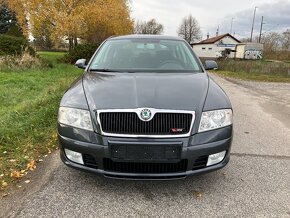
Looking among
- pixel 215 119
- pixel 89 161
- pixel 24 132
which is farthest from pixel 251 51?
pixel 89 161

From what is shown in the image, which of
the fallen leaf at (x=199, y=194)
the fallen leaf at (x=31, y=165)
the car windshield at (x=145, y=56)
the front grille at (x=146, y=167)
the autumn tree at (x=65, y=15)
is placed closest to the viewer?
the front grille at (x=146, y=167)

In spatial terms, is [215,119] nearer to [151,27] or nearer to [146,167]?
[146,167]

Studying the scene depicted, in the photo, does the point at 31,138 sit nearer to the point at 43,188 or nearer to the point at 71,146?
the point at 43,188

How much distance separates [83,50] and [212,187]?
1941 cm

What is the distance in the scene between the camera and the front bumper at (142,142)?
2922 millimetres


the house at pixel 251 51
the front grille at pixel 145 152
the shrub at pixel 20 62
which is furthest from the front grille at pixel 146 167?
the house at pixel 251 51

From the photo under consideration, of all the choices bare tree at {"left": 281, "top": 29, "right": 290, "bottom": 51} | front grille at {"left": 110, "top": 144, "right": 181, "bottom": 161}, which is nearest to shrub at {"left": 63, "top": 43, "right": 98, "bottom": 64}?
front grille at {"left": 110, "top": 144, "right": 181, "bottom": 161}

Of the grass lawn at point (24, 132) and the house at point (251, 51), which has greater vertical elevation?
the house at point (251, 51)

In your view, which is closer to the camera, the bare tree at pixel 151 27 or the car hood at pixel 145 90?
the car hood at pixel 145 90

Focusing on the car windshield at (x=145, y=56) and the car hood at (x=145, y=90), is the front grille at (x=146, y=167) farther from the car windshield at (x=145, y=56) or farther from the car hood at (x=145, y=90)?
the car windshield at (x=145, y=56)

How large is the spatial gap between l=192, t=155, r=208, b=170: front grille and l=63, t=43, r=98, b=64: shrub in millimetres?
19112

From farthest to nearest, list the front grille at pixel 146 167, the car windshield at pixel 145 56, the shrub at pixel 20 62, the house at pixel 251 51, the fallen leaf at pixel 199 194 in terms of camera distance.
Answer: the house at pixel 251 51
the shrub at pixel 20 62
the car windshield at pixel 145 56
the fallen leaf at pixel 199 194
the front grille at pixel 146 167

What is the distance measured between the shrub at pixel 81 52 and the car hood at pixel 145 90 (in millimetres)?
18068

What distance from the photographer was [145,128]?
293 centimetres
